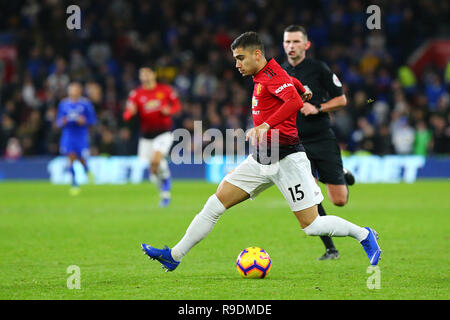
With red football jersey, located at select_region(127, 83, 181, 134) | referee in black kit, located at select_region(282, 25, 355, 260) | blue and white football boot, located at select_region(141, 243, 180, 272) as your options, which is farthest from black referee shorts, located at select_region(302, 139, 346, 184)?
red football jersey, located at select_region(127, 83, 181, 134)

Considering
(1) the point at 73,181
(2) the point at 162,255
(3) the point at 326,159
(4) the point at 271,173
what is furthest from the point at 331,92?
(1) the point at 73,181

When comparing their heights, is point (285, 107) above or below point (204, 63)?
below

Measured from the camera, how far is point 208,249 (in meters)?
9.16

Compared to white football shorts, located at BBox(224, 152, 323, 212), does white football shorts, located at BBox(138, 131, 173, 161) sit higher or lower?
higher

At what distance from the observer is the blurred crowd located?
72.4 feet

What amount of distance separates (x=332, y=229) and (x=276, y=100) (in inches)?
48.6

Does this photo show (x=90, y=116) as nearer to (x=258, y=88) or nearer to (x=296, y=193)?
(x=258, y=88)

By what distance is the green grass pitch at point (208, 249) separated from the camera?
6.32 meters

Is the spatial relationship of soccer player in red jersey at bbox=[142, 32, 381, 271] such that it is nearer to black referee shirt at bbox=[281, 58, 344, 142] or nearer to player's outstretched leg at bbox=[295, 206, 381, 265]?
player's outstretched leg at bbox=[295, 206, 381, 265]

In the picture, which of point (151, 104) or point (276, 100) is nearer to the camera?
point (276, 100)

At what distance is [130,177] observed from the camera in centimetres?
2202

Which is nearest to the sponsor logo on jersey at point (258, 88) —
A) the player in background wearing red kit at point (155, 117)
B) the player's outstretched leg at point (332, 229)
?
the player's outstretched leg at point (332, 229)
